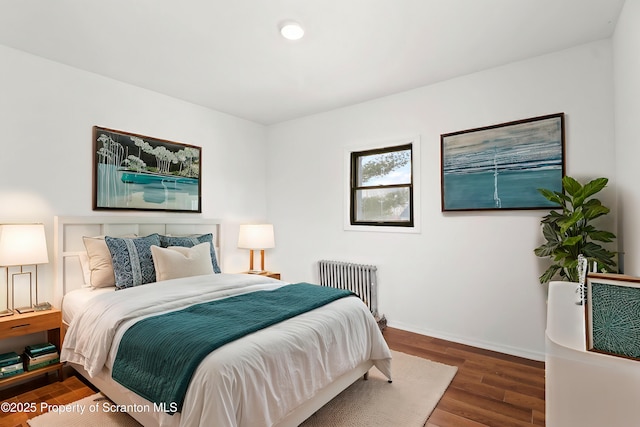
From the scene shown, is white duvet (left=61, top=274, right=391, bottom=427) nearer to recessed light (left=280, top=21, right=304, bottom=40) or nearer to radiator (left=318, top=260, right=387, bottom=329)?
radiator (left=318, top=260, right=387, bottom=329)

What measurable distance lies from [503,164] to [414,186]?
0.91m

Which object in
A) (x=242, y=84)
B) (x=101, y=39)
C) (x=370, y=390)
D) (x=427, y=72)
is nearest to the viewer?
(x=370, y=390)

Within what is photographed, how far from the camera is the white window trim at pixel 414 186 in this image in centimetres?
368

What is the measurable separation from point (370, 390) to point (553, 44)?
3144mm

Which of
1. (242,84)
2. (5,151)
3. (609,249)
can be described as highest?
(242,84)

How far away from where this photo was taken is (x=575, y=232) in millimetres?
2551

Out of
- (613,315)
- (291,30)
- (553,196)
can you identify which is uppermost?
(291,30)

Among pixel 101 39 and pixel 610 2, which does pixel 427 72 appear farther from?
pixel 101 39

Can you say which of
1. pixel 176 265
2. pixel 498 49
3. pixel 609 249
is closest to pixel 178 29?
pixel 176 265

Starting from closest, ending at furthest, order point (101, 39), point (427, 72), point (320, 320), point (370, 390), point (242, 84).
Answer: point (320, 320)
point (370, 390)
point (101, 39)
point (427, 72)
point (242, 84)

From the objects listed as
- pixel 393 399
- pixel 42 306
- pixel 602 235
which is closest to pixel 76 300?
pixel 42 306

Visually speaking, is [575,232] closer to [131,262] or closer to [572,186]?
Answer: [572,186]

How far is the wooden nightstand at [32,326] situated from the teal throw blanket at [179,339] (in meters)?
1.13

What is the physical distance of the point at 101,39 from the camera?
2.64m
